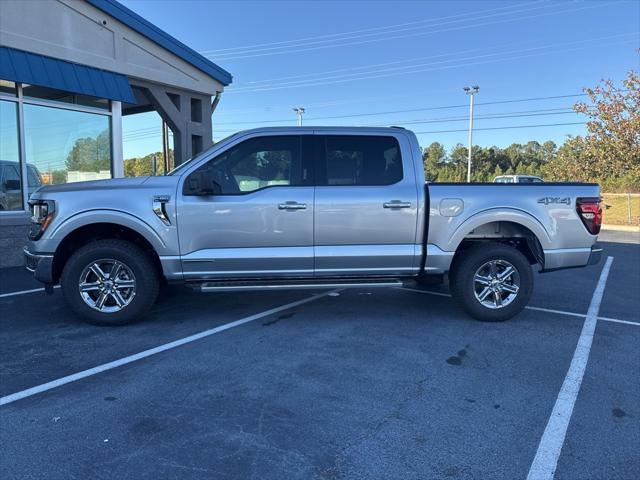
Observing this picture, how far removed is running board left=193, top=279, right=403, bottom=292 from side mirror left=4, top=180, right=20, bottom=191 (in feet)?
21.6

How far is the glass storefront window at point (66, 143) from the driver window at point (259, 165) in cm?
671

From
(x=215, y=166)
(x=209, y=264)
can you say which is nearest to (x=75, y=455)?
(x=209, y=264)

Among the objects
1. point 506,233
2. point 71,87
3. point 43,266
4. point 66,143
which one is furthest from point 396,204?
point 66,143

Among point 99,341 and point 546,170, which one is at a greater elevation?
point 546,170

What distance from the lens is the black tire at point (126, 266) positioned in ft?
16.1

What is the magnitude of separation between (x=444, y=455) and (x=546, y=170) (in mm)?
28064

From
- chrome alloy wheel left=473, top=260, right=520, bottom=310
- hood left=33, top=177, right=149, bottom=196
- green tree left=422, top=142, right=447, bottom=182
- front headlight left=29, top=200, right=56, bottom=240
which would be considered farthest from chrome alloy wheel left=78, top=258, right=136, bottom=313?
green tree left=422, top=142, right=447, bottom=182

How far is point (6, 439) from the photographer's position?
287 centimetres

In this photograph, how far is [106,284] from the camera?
5016 mm

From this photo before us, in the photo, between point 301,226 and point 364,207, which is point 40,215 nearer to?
point 301,226

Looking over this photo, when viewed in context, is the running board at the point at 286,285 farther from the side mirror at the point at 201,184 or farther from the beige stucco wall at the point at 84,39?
the beige stucco wall at the point at 84,39

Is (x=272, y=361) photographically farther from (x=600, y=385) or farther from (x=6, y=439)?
(x=600, y=385)

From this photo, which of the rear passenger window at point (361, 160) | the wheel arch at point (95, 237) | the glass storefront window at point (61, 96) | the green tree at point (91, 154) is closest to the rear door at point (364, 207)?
the rear passenger window at point (361, 160)

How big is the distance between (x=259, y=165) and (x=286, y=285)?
1349 mm
